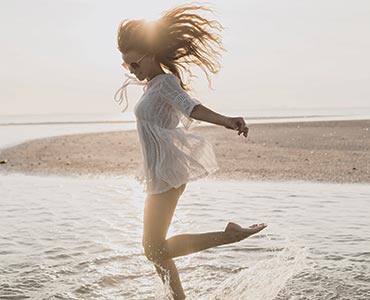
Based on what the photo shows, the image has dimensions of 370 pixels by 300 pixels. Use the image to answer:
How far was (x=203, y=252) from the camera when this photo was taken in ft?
25.2

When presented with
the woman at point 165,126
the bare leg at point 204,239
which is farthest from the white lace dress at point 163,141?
the bare leg at point 204,239

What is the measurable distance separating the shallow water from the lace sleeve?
2.03m

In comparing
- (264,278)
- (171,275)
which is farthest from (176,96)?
(264,278)

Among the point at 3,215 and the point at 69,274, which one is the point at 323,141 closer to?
the point at 3,215

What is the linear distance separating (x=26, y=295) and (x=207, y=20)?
3.13 metres

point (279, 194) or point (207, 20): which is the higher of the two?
point (207, 20)

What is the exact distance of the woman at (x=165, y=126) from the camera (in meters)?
5.12

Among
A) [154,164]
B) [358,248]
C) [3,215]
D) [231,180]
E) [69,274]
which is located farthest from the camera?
[231,180]

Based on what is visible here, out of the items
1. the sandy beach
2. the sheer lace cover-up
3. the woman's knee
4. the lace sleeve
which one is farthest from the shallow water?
the sandy beach

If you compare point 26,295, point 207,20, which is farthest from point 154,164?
point 26,295

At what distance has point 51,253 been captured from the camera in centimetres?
759

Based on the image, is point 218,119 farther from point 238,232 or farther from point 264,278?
point 264,278

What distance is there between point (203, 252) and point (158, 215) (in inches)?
105

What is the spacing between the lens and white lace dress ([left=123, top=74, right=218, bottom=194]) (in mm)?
5098
